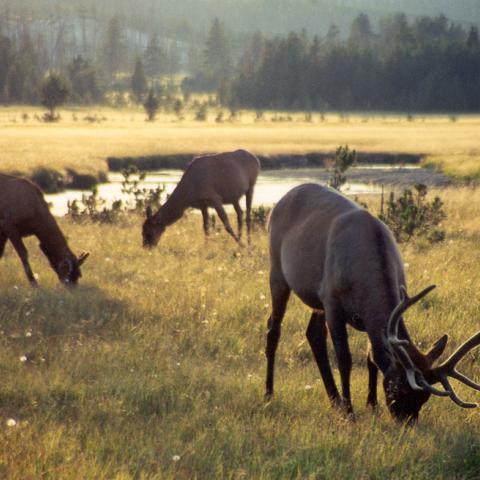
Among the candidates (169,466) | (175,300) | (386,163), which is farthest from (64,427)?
(386,163)

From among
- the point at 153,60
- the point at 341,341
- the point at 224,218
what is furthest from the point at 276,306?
the point at 153,60

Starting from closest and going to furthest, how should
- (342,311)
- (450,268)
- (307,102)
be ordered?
(342,311)
(450,268)
(307,102)

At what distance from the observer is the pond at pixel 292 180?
29.8m

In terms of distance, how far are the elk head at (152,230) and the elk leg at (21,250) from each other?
12.6 feet

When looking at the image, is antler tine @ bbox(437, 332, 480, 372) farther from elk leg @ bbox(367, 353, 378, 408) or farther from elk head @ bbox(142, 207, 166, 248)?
elk head @ bbox(142, 207, 166, 248)

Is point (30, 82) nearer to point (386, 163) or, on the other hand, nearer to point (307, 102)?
point (307, 102)

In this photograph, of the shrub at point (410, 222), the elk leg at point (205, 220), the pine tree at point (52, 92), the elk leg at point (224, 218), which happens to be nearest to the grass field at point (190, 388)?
the shrub at point (410, 222)

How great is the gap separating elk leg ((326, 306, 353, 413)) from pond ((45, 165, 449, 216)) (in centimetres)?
1969

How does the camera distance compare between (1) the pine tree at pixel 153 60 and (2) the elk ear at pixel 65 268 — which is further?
(1) the pine tree at pixel 153 60

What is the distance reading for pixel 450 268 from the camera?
12680mm

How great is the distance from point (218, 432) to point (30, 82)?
124098mm

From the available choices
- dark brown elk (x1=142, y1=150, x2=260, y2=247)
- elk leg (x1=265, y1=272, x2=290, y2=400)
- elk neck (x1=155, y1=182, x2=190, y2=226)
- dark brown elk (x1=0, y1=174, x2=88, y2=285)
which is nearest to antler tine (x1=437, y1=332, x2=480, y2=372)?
elk leg (x1=265, y1=272, x2=290, y2=400)

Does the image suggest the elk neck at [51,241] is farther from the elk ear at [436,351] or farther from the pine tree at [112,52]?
the pine tree at [112,52]

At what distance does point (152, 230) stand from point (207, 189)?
5.21 feet
